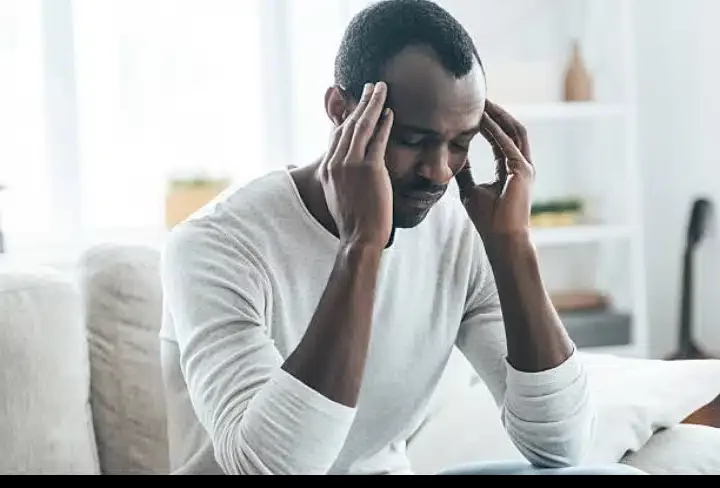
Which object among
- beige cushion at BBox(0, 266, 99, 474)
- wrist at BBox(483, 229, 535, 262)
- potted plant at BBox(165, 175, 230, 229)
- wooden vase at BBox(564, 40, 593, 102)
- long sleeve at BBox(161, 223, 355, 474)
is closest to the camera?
long sleeve at BBox(161, 223, 355, 474)

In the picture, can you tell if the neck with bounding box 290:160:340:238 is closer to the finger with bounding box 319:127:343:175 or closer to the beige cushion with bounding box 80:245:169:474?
the finger with bounding box 319:127:343:175

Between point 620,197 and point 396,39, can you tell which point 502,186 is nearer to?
point 396,39

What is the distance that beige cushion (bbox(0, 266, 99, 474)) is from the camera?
1.44m

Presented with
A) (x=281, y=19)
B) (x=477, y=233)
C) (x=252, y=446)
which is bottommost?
(x=252, y=446)

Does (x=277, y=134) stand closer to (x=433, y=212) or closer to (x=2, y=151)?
(x=2, y=151)

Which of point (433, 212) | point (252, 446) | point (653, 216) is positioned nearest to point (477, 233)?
point (433, 212)

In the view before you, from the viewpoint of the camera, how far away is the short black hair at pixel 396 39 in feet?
3.98

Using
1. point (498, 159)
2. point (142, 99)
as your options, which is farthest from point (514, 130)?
point (142, 99)

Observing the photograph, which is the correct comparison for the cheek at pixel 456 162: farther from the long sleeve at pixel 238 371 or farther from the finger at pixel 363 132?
the long sleeve at pixel 238 371

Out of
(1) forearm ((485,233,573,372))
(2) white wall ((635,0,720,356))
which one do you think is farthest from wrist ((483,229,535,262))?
(2) white wall ((635,0,720,356))

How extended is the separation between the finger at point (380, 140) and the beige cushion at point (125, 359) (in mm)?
596

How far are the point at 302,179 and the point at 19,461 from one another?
0.53 meters

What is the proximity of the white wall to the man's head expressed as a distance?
1858 millimetres

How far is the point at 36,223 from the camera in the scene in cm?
269
